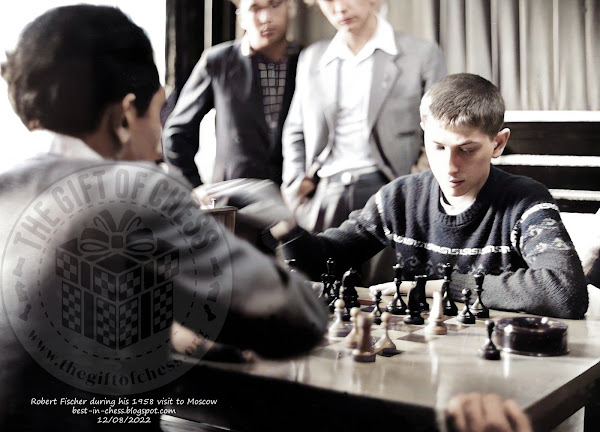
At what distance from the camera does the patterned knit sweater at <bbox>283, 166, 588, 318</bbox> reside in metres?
1.67

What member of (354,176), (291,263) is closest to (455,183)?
(354,176)

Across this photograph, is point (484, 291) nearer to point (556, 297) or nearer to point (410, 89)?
point (556, 297)

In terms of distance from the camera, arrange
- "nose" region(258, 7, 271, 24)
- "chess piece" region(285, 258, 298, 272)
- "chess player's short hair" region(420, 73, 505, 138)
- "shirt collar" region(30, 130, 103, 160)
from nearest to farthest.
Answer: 1. "shirt collar" region(30, 130, 103, 160)
2. "chess player's short hair" region(420, 73, 505, 138)
3. "chess piece" region(285, 258, 298, 272)
4. "nose" region(258, 7, 271, 24)

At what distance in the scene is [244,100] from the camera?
2.32 meters

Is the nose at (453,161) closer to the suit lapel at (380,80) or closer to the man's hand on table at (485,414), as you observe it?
the suit lapel at (380,80)

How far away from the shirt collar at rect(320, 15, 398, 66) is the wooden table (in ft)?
3.57

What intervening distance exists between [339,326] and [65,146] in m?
0.71

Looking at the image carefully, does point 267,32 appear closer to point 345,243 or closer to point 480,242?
point 345,243

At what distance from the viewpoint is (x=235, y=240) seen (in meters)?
1.38

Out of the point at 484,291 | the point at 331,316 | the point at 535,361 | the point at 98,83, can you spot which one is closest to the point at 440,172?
Answer: the point at 484,291

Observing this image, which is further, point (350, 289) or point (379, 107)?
point (379, 107)

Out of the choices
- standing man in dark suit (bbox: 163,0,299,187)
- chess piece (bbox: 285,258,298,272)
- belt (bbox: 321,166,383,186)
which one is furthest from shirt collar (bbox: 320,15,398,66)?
chess piece (bbox: 285,258,298,272)

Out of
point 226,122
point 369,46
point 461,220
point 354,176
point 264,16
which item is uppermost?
point 264,16

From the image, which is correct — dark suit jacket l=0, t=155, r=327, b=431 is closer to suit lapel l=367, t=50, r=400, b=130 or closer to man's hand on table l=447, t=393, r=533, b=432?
man's hand on table l=447, t=393, r=533, b=432
